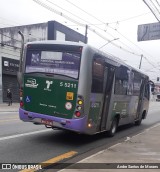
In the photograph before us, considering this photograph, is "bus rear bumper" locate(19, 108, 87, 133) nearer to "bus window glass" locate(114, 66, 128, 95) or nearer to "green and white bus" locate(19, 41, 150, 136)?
"green and white bus" locate(19, 41, 150, 136)

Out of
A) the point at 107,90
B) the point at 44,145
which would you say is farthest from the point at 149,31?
the point at 44,145

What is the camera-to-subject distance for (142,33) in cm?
2281

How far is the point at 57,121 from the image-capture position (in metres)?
10.2

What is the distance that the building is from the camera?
34.2 metres

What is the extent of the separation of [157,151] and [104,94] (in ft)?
8.66

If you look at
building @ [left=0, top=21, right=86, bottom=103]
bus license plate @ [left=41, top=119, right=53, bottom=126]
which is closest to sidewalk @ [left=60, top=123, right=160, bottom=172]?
bus license plate @ [left=41, top=119, right=53, bottom=126]

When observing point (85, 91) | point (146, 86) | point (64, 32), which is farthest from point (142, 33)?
point (64, 32)

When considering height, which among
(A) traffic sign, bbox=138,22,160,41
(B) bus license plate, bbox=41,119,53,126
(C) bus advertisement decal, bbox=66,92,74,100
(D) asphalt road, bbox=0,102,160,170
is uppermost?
(A) traffic sign, bbox=138,22,160,41

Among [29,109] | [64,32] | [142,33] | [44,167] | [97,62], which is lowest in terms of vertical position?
[44,167]

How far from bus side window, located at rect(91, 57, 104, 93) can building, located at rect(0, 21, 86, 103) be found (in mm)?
22136

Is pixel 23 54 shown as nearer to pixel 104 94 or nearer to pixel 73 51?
pixel 73 51

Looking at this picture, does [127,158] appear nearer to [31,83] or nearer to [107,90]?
[107,90]

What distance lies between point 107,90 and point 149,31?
11882 mm

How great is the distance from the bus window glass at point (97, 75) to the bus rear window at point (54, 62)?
26.0 inches
